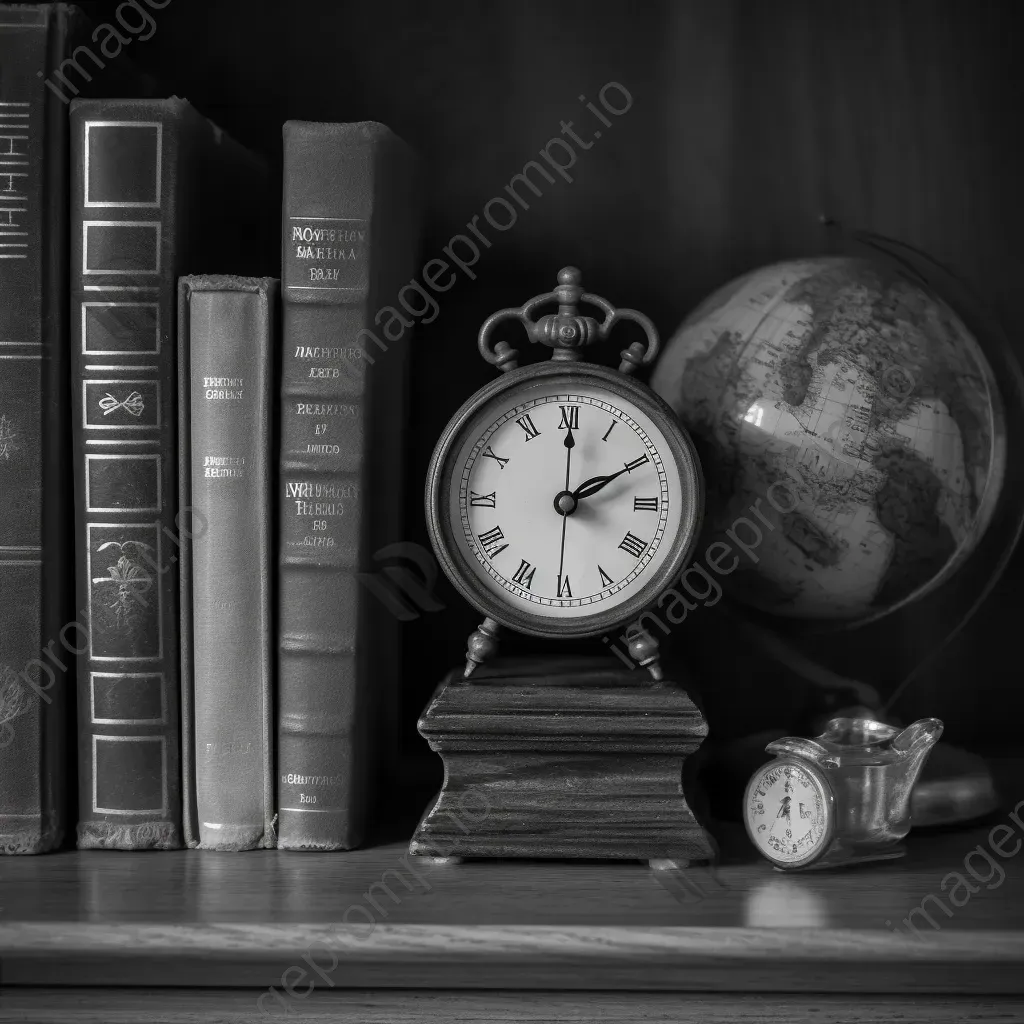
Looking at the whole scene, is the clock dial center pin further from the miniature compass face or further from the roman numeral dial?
the miniature compass face

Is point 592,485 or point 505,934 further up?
point 592,485

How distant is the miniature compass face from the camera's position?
0.84 m

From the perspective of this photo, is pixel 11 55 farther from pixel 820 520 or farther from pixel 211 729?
pixel 820 520

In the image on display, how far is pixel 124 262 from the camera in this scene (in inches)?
34.6

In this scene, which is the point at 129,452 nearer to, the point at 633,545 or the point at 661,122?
the point at 633,545

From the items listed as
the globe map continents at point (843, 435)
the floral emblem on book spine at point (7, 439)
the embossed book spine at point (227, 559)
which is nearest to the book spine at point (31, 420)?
the floral emblem on book spine at point (7, 439)

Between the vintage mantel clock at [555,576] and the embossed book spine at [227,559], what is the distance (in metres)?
0.14

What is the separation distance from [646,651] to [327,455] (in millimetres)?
302

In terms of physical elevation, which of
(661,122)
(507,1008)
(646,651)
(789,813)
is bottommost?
(507,1008)

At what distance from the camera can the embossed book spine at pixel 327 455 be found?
0.89 meters

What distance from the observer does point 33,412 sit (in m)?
0.88

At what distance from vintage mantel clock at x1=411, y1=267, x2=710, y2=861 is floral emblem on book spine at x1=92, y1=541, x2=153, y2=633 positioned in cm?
24

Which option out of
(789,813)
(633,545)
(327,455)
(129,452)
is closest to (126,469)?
(129,452)

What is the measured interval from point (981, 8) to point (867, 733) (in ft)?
2.46
